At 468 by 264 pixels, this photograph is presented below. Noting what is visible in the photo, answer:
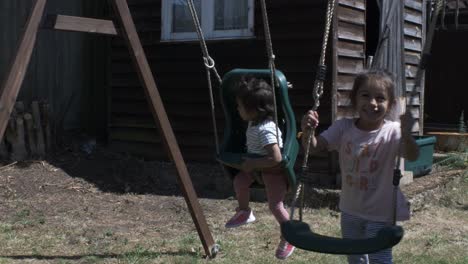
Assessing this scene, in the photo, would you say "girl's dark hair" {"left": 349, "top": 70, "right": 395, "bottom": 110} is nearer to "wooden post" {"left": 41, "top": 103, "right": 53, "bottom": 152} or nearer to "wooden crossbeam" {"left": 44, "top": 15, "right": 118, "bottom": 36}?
"wooden crossbeam" {"left": 44, "top": 15, "right": 118, "bottom": 36}

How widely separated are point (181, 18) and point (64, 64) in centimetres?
211

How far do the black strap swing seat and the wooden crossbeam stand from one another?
3.28ft

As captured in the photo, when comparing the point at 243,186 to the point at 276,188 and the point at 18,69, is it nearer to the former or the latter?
the point at 276,188

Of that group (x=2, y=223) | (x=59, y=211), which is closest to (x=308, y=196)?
(x=59, y=211)

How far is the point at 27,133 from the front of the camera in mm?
8703

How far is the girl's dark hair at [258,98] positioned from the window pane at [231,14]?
363cm

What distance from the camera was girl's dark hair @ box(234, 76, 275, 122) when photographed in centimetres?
443

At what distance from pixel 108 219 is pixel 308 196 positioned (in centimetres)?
208

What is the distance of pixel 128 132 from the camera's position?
9250 mm

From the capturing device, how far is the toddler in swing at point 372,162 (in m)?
3.46

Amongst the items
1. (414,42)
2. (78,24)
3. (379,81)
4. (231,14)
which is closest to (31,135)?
(231,14)

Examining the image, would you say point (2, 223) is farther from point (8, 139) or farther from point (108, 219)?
point (8, 139)

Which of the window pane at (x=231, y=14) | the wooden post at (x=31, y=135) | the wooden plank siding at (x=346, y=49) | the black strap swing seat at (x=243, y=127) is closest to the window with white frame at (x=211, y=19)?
the window pane at (x=231, y=14)

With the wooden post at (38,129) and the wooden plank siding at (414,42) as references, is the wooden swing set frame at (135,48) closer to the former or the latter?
the wooden post at (38,129)
